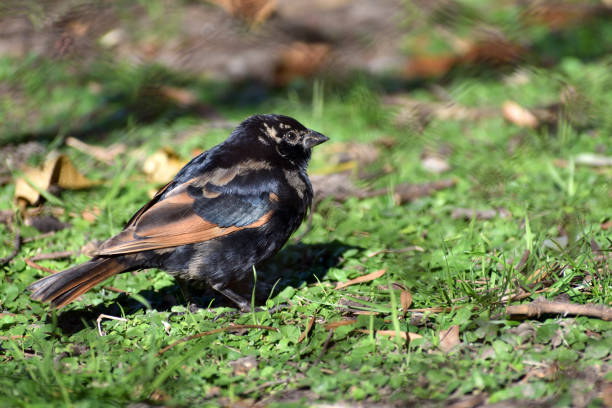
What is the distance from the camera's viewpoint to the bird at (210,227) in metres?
3.90

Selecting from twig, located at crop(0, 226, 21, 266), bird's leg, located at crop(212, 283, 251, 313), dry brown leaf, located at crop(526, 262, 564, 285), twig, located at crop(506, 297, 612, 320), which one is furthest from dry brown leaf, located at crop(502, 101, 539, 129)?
twig, located at crop(0, 226, 21, 266)

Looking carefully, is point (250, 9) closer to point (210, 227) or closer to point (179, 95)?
point (179, 95)

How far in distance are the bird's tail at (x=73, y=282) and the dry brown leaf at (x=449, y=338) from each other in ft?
5.62

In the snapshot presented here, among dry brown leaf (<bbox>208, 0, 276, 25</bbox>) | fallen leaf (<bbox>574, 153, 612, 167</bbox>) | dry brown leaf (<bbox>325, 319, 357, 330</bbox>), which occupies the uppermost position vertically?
dry brown leaf (<bbox>208, 0, 276, 25</bbox>)

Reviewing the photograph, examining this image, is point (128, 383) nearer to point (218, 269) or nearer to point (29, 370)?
point (29, 370)

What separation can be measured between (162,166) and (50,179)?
851 millimetres

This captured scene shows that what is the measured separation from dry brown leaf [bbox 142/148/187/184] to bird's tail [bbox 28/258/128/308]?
188 centimetres

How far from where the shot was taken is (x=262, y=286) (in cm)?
445

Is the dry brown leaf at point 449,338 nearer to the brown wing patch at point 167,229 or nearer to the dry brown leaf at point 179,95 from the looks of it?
the brown wing patch at point 167,229

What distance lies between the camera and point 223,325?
3.83 m

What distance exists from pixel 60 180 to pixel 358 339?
298 centimetres

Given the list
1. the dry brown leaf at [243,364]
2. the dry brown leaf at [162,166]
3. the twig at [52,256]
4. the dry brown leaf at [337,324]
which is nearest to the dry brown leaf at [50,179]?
the dry brown leaf at [162,166]

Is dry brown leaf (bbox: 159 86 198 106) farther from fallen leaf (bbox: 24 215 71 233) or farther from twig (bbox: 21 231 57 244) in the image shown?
twig (bbox: 21 231 57 244)

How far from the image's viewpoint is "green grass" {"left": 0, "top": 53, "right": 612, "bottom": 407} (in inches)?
122
